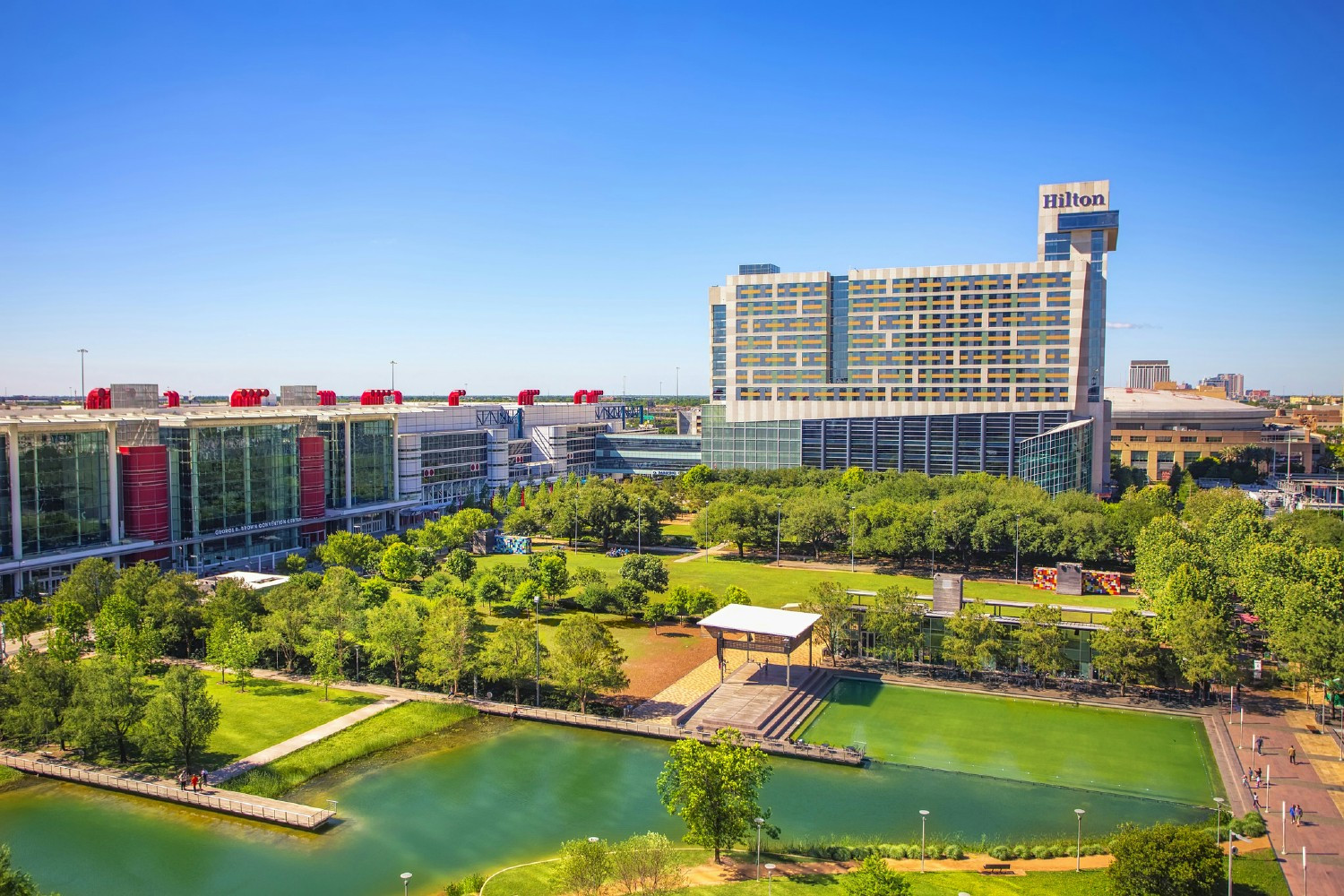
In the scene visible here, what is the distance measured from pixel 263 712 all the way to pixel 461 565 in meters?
23.0

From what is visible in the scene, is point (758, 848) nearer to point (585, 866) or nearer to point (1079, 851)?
point (585, 866)

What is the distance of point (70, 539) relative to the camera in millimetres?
59531

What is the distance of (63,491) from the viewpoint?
59031mm

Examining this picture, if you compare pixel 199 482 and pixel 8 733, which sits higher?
pixel 199 482

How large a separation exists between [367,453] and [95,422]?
1030 inches

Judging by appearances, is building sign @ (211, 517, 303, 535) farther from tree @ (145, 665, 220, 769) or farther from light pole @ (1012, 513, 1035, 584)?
light pole @ (1012, 513, 1035, 584)

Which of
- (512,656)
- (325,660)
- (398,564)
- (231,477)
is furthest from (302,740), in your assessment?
(231,477)

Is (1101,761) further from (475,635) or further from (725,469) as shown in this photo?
(725,469)

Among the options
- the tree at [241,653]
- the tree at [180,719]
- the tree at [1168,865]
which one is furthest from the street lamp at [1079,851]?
the tree at [241,653]

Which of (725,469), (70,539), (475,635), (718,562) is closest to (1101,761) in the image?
(475,635)

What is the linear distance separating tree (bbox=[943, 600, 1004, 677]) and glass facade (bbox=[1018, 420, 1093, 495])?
181ft

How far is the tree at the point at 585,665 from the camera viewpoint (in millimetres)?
40594

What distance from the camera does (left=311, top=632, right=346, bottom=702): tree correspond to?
141ft

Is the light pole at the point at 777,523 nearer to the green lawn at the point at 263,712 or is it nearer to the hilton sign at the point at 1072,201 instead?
the green lawn at the point at 263,712
